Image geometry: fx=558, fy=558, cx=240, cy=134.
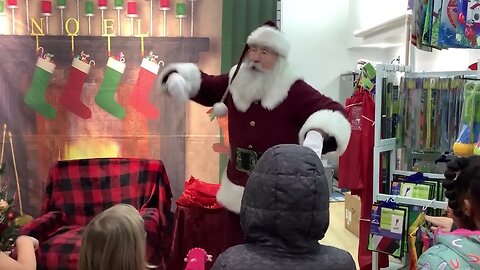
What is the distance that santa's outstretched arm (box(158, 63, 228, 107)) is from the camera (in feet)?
8.25

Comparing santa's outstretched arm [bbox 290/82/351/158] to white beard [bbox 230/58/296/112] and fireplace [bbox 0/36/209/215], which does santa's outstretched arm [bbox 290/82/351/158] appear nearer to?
white beard [bbox 230/58/296/112]

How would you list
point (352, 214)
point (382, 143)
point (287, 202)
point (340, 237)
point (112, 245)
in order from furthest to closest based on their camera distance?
1. point (352, 214)
2. point (340, 237)
3. point (382, 143)
4. point (112, 245)
5. point (287, 202)

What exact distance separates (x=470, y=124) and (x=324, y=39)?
2971 millimetres

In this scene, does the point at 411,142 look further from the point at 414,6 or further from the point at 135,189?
the point at 135,189

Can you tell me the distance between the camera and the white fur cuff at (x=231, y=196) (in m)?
2.46

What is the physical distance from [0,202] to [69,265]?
0.45 metres

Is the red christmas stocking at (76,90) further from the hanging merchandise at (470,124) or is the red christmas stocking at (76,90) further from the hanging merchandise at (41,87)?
the hanging merchandise at (470,124)

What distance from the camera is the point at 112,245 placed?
1669mm

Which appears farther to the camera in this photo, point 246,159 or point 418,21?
point 418,21

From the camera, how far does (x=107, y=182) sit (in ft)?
10.1

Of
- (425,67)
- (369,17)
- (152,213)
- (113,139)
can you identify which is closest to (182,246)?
(152,213)

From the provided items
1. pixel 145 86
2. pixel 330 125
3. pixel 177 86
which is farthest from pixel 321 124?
pixel 145 86

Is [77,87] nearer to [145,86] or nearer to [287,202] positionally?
[145,86]

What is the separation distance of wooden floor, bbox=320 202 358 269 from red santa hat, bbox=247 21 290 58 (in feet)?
5.66
